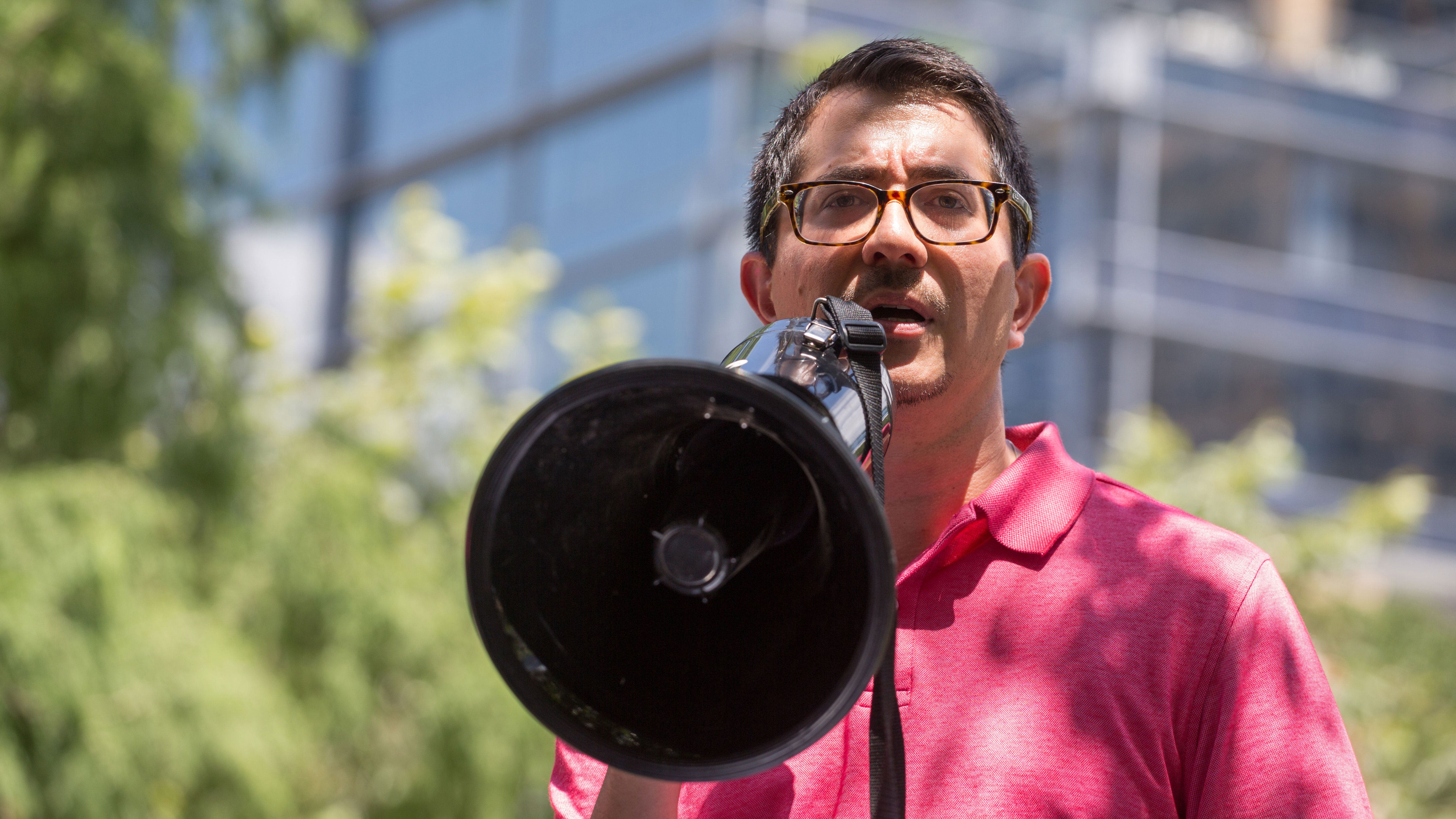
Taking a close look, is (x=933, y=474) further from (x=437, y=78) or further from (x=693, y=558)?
(x=437, y=78)

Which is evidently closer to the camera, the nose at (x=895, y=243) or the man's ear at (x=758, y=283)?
the nose at (x=895, y=243)

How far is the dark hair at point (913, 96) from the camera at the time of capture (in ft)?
6.69

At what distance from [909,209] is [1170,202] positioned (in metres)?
14.3

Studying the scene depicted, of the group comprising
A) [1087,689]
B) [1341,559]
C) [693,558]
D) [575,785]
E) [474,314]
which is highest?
[693,558]

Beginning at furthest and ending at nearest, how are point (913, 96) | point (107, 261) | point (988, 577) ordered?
1. point (107, 261)
2. point (913, 96)
3. point (988, 577)

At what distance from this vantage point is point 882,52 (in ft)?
6.81

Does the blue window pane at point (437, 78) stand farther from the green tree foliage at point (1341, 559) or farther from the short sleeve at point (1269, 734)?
the short sleeve at point (1269, 734)

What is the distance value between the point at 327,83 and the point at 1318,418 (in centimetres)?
1496

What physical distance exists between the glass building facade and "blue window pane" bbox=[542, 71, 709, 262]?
43 millimetres

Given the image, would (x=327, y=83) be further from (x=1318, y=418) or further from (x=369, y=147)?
(x=1318, y=418)

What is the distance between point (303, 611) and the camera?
7.08 m

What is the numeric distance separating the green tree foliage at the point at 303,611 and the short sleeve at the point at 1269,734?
4.45 m

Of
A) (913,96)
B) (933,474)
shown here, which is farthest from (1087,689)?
(913,96)

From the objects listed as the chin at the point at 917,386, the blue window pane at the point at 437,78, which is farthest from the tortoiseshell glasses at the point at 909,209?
the blue window pane at the point at 437,78
